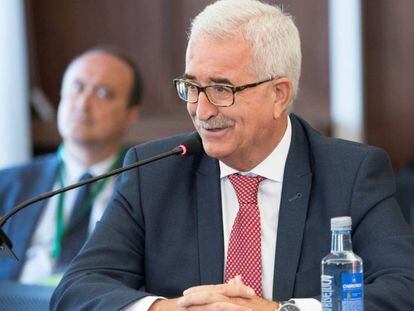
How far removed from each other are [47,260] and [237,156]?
148 centimetres

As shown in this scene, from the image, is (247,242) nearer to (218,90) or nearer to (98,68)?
(218,90)

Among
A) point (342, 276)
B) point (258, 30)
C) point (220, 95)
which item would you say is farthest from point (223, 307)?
point (258, 30)

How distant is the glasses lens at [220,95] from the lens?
2.48 meters

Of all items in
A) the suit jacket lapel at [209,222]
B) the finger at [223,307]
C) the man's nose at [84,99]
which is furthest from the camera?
the man's nose at [84,99]

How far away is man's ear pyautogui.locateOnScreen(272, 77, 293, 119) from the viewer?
8.41ft

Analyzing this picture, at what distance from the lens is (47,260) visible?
3.83 m

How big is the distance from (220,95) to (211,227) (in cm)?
36

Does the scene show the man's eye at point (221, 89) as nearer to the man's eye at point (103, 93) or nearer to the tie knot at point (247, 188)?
the tie knot at point (247, 188)

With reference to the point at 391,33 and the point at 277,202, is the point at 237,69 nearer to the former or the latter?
the point at 277,202

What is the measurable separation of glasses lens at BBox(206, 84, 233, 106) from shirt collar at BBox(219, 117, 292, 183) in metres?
0.23

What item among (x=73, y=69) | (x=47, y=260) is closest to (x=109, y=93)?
(x=73, y=69)

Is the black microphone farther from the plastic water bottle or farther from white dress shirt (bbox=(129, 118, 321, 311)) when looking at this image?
the plastic water bottle

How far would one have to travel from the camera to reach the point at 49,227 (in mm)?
3889

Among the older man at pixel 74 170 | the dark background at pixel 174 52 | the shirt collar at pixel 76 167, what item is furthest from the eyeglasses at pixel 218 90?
the dark background at pixel 174 52
